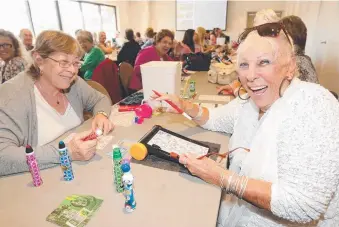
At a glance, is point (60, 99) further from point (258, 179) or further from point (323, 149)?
point (323, 149)

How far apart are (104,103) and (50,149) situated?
2.22 ft

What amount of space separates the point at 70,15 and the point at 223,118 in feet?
21.0

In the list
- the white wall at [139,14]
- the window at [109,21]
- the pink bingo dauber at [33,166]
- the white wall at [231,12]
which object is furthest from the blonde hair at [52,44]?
the white wall at [139,14]

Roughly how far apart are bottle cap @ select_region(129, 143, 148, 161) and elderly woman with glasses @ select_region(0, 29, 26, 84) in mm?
2109

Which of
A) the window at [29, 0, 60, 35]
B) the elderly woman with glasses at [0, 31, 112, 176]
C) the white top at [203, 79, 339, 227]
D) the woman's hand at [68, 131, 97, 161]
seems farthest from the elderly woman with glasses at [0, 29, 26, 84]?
the window at [29, 0, 60, 35]

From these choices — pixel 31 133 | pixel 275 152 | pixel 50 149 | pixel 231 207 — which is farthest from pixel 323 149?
pixel 31 133

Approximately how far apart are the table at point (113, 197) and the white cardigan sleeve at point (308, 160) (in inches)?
9.3

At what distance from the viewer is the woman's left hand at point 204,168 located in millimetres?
876

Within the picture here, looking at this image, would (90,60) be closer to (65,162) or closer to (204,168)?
(65,162)

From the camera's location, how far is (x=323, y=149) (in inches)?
27.2

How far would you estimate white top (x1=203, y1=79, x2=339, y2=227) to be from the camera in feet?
2.29

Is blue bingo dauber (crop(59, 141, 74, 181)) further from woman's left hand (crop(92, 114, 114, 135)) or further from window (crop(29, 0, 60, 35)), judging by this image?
window (crop(29, 0, 60, 35))

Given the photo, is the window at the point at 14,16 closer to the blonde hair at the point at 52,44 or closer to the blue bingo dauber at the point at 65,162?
the blonde hair at the point at 52,44

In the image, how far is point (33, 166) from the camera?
87 centimetres
